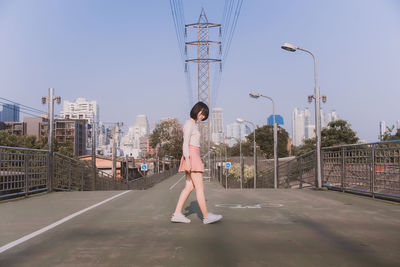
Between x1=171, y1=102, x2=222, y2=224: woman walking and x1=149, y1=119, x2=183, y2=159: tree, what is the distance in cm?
7495

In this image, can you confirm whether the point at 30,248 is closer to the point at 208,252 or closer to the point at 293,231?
the point at 208,252

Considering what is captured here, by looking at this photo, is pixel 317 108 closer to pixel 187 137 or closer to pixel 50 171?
pixel 50 171

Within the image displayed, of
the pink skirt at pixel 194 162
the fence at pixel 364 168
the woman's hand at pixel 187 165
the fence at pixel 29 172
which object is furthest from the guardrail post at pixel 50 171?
the fence at pixel 364 168

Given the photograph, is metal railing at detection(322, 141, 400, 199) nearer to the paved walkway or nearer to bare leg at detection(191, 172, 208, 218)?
the paved walkway

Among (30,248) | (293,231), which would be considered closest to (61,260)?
(30,248)

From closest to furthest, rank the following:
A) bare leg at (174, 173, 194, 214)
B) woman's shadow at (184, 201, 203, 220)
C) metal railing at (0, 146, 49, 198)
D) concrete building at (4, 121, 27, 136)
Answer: bare leg at (174, 173, 194, 214), woman's shadow at (184, 201, 203, 220), metal railing at (0, 146, 49, 198), concrete building at (4, 121, 27, 136)

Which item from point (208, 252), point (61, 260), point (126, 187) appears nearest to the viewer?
point (61, 260)

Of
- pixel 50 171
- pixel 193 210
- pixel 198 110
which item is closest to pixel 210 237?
pixel 198 110

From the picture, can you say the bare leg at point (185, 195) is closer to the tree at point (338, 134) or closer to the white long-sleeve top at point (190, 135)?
the white long-sleeve top at point (190, 135)

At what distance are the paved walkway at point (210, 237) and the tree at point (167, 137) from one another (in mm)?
73742

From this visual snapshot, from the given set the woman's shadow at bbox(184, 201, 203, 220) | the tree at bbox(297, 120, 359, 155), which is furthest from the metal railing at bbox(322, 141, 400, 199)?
the tree at bbox(297, 120, 359, 155)

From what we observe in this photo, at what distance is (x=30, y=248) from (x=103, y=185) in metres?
26.4

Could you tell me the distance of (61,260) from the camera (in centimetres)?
Answer: 347

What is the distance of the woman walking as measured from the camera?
528 centimetres
